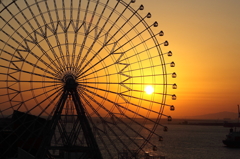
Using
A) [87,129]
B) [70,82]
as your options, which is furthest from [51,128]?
[70,82]

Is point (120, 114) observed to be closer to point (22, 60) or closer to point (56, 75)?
point (56, 75)

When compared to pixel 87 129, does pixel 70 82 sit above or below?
above

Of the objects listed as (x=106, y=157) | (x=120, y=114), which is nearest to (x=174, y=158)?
(x=106, y=157)

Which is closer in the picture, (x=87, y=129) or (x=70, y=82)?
(x=70, y=82)

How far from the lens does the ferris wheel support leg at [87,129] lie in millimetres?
44156

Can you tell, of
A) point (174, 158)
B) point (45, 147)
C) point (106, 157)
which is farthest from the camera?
point (174, 158)

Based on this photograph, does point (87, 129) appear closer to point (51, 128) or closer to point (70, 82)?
point (51, 128)

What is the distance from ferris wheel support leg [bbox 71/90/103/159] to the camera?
44156mm

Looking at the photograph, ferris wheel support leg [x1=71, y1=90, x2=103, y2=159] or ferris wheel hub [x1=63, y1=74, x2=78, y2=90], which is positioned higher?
ferris wheel hub [x1=63, y1=74, x2=78, y2=90]

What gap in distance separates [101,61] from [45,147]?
10.8 metres

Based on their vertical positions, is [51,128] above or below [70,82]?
below

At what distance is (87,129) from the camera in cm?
4469

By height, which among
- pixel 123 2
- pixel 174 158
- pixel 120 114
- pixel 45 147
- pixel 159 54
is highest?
pixel 123 2

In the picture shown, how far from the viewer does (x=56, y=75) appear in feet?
145
